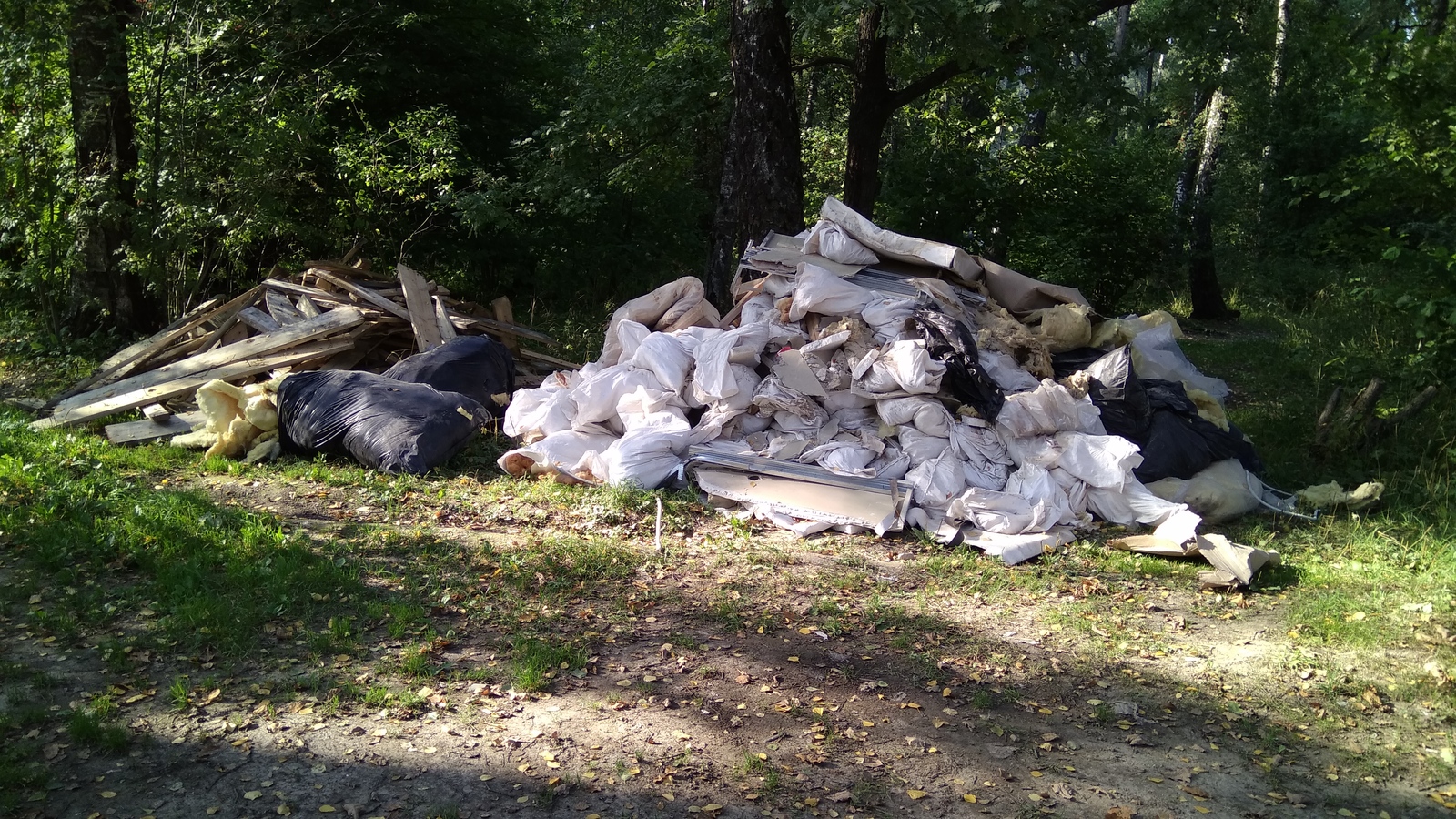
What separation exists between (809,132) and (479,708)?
12.0 m

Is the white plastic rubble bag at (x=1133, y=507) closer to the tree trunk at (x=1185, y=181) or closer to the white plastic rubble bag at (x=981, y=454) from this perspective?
the white plastic rubble bag at (x=981, y=454)

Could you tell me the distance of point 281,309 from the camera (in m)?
8.88

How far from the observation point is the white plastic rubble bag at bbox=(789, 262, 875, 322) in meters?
6.73

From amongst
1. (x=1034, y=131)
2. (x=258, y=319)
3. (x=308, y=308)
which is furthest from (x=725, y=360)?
(x=1034, y=131)

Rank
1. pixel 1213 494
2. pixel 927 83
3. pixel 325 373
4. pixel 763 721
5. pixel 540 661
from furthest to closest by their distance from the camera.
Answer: pixel 927 83, pixel 325 373, pixel 1213 494, pixel 540 661, pixel 763 721

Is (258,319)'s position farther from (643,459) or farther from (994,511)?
(994,511)

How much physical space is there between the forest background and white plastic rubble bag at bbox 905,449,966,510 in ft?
9.76

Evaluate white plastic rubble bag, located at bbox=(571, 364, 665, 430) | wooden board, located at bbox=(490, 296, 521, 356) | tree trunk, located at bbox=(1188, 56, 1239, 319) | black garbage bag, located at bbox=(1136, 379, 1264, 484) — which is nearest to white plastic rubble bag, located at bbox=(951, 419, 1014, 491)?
black garbage bag, located at bbox=(1136, 379, 1264, 484)

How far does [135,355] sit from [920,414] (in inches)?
273

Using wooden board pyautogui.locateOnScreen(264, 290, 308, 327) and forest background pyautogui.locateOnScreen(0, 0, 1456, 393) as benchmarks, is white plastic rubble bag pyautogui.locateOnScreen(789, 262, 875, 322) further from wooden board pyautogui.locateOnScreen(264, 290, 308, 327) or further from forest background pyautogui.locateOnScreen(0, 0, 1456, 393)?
wooden board pyautogui.locateOnScreen(264, 290, 308, 327)

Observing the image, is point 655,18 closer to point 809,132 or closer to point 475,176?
point 809,132

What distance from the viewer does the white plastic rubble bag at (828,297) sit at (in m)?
6.73

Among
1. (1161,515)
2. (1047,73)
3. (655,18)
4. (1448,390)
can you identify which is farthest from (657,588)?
(655,18)

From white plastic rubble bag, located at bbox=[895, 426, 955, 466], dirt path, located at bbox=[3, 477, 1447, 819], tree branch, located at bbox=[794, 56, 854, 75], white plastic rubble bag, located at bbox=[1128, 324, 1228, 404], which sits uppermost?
tree branch, located at bbox=[794, 56, 854, 75]
